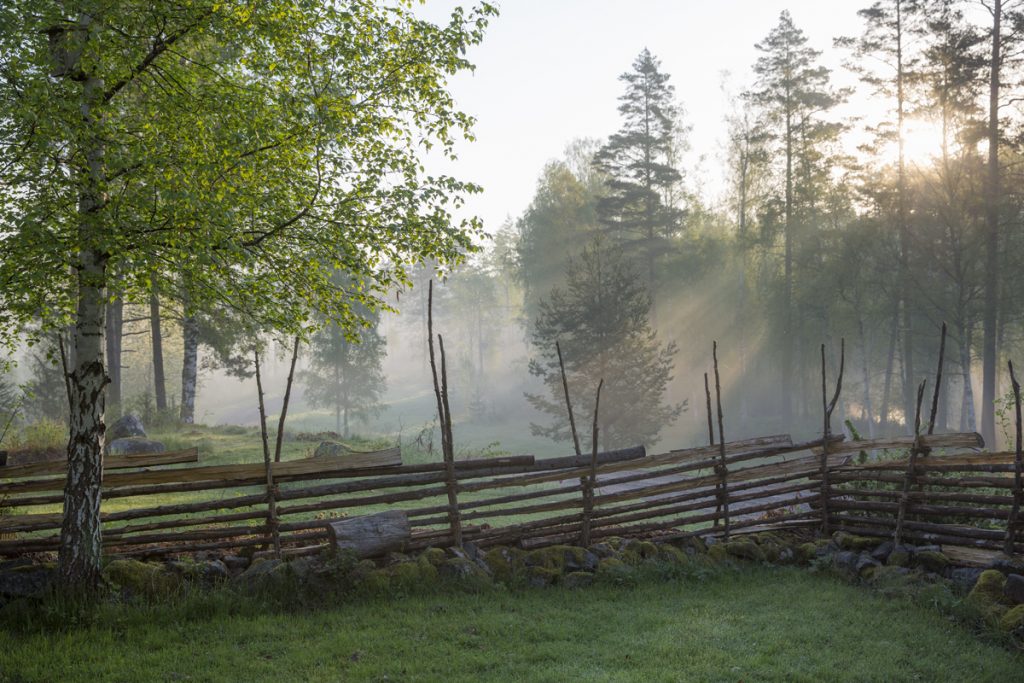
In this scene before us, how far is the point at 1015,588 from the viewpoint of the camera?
6.30 m

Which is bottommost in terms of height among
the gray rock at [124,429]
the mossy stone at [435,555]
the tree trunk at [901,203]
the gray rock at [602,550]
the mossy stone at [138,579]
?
the gray rock at [602,550]

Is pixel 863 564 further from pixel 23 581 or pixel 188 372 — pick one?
pixel 188 372

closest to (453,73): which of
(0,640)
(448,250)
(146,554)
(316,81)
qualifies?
(316,81)

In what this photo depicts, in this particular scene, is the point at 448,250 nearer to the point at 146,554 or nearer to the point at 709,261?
the point at 146,554

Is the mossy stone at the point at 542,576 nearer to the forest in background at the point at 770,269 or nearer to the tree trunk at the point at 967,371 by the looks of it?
the forest in background at the point at 770,269

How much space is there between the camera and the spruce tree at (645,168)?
31.4 metres

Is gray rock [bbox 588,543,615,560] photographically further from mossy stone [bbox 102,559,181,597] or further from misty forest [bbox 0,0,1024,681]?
mossy stone [bbox 102,559,181,597]

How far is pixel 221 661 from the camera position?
508 cm

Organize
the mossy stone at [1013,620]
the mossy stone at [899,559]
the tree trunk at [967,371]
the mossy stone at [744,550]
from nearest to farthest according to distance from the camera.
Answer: the mossy stone at [1013,620] < the mossy stone at [899,559] < the mossy stone at [744,550] < the tree trunk at [967,371]

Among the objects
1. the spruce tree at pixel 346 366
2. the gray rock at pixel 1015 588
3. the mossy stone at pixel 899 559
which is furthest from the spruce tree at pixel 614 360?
the gray rock at pixel 1015 588

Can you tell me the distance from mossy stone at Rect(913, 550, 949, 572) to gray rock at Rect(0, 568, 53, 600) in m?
8.34

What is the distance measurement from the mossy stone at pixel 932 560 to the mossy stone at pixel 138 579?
741 centimetres

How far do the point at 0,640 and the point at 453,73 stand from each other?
6.37 m

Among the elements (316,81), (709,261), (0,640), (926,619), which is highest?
(709,261)
